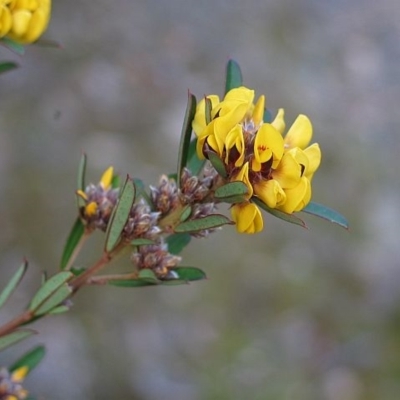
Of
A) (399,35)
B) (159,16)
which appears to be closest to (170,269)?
(159,16)

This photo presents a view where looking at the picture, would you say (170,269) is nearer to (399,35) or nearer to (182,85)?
(182,85)

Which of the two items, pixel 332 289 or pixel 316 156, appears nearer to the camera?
pixel 316 156

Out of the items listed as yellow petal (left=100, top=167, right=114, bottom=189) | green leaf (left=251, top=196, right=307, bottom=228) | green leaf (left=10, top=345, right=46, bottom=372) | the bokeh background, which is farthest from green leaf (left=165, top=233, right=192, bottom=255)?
the bokeh background

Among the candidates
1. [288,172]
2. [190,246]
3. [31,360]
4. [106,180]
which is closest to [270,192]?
[288,172]

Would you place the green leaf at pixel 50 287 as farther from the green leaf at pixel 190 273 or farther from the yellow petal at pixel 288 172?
the yellow petal at pixel 288 172

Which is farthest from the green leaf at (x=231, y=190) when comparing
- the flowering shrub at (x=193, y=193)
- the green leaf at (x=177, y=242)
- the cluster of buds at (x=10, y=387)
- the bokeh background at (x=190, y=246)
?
the bokeh background at (x=190, y=246)

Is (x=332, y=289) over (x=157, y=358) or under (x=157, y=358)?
over

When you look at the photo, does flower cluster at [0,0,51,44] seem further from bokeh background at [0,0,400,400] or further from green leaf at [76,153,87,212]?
bokeh background at [0,0,400,400]
